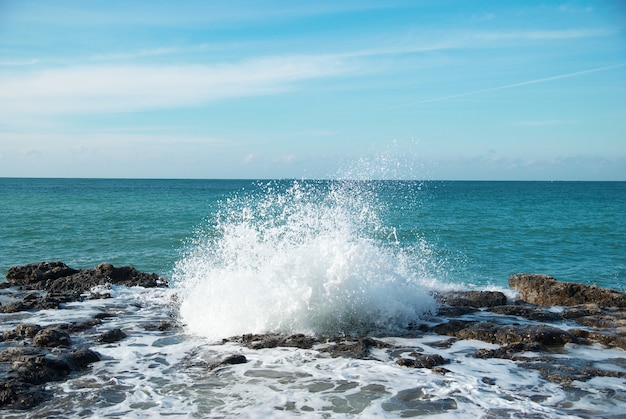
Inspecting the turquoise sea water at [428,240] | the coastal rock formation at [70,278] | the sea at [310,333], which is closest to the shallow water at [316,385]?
the sea at [310,333]

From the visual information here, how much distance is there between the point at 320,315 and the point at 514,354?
297 cm

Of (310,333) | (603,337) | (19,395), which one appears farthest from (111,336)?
(603,337)

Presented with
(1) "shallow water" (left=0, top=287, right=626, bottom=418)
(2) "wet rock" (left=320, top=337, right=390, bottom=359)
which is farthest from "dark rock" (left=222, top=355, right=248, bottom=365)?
(2) "wet rock" (left=320, top=337, right=390, bottom=359)

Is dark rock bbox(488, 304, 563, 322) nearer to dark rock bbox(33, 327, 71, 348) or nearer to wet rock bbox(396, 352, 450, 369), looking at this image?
wet rock bbox(396, 352, 450, 369)

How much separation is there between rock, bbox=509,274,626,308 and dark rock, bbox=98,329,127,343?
805 cm

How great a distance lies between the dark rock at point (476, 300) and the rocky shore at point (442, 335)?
0.06 feet

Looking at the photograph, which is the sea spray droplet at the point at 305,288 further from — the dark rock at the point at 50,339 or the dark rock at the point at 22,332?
the dark rock at the point at 22,332

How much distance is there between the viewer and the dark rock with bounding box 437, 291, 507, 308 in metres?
10.5

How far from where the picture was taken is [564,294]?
10.7 meters

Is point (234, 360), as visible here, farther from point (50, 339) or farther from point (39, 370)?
point (50, 339)

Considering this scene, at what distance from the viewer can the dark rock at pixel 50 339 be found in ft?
24.6

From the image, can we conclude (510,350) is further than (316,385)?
Yes

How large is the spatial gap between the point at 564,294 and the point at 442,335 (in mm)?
3811

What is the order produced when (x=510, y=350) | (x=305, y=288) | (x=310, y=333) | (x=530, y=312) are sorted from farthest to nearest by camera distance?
(x=530, y=312) < (x=305, y=288) < (x=310, y=333) < (x=510, y=350)
